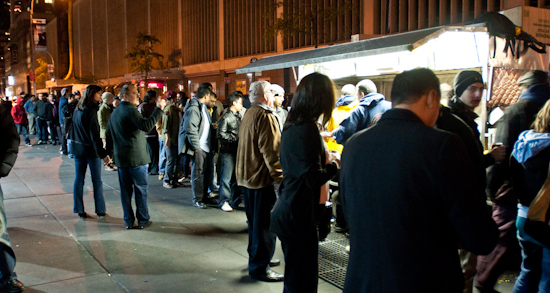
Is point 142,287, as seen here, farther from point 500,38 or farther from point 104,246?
point 500,38

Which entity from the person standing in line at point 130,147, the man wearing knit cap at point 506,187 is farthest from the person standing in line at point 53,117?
the man wearing knit cap at point 506,187

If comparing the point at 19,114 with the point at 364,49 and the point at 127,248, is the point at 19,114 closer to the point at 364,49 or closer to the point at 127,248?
the point at 127,248

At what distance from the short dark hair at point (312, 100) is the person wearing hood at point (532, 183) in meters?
1.51

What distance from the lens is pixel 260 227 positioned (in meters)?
4.41

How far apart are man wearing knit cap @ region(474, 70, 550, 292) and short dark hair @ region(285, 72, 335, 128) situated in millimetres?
1643

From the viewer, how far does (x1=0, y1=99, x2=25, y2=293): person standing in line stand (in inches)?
161

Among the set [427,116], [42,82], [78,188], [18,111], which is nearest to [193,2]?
[18,111]

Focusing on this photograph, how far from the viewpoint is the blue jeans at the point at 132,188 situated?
6184 millimetres

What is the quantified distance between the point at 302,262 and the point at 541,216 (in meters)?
1.72

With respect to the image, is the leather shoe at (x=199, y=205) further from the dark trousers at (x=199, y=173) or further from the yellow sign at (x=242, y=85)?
the yellow sign at (x=242, y=85)

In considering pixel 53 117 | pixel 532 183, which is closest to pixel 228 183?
pixel 532 183

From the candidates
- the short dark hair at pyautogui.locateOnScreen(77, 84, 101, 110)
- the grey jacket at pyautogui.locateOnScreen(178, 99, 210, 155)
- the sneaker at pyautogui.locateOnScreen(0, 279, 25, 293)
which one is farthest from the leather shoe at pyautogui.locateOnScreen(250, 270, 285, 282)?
the short dark hair at pyautogui.locateOnScreen(77, 84, 101, 110)

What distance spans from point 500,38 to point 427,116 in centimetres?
448

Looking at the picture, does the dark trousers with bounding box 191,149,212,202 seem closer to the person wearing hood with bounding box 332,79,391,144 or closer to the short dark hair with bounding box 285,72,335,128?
the person wearing hood with bounding box 332,79,391,144
